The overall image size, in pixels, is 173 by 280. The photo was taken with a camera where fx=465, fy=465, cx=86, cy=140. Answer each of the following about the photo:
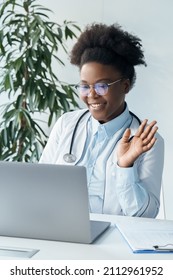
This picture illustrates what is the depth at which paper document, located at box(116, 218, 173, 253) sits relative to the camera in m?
1.28

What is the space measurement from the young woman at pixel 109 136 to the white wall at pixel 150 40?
1156mm

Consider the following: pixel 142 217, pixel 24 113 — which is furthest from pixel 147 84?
pixel 142 217

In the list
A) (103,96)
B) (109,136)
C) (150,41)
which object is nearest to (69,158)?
(109,136)

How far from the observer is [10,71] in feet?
9.61

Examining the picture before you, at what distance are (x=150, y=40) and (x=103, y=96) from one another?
1.41 meters

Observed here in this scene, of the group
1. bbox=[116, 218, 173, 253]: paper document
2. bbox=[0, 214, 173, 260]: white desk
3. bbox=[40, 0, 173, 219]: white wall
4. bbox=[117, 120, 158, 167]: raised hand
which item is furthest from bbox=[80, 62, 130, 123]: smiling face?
bbox=[40, 0, 173, 219]: white wall

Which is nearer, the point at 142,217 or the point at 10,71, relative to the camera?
A: the point at 142,217

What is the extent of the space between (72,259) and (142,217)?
0.59 metres

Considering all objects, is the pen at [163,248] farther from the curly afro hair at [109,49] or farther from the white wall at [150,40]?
the white wall at [150,40]

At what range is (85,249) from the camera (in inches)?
50.9

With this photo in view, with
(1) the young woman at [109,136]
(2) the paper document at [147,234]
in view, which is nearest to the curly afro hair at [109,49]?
(1) the young woman at [109,136]

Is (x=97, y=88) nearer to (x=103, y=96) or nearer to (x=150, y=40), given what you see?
(x=103, y=96)
